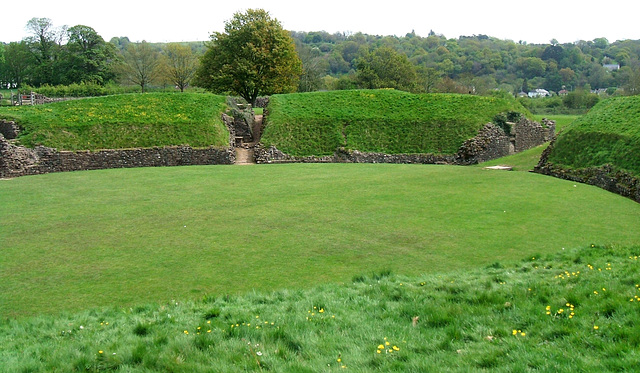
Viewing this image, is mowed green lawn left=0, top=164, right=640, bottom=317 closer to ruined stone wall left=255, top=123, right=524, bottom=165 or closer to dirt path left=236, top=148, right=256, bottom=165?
dirt path left=236, top=148, right=256, bottom=165

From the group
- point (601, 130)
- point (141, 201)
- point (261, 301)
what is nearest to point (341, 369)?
point (261, 301)

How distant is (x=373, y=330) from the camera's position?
5785 millimetres

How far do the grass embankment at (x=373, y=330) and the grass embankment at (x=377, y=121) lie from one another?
69.4 ft

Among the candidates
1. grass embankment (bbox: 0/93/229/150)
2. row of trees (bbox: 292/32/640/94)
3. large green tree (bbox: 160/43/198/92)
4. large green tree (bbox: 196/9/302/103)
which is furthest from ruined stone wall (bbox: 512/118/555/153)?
large green tree (bbox: 160/43/198/92)

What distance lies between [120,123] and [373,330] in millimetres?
25983

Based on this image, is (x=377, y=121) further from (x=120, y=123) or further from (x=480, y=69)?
(x=480, y=69)

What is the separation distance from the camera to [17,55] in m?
66.4

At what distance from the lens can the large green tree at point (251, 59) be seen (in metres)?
41.0

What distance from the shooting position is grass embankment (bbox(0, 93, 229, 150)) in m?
26.6

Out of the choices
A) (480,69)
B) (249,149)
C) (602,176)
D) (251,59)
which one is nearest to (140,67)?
(251,59)

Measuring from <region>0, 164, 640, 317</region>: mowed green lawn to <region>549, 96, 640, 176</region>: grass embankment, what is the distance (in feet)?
5.84

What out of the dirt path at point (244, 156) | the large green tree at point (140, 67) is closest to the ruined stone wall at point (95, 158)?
the dirt path at point (244, 156)

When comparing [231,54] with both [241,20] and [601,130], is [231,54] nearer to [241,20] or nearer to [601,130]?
[241,20]

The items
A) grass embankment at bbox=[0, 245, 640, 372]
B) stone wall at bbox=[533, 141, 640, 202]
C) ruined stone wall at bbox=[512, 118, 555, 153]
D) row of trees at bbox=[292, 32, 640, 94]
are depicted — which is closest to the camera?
grass embankment at bbox=[0, 245, 640, 372]
